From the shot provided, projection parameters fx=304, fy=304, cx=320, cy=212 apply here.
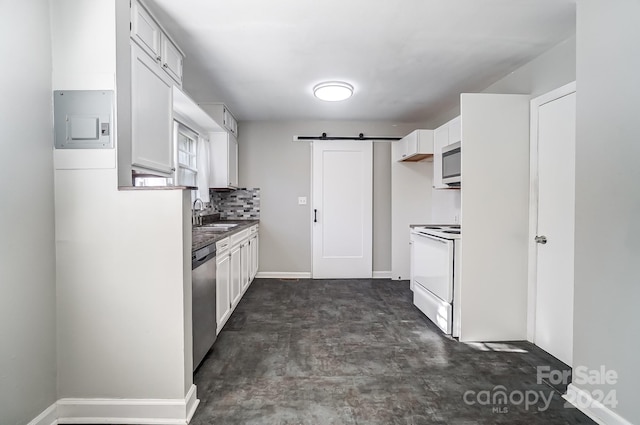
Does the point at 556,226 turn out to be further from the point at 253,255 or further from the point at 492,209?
the point at 253,255

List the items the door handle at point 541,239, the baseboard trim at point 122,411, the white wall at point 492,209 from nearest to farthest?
1. the baseboard trim at point 122,411
2. the door handle at point 541,239
3. the white wall at point 492,209

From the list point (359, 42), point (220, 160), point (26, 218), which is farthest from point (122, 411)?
point (220, 160)

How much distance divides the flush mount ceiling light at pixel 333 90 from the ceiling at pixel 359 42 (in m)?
0.08

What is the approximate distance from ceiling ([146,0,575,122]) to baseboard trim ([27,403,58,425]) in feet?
7.86

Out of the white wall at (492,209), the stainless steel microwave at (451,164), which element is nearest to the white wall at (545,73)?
the white wall at (492,209)

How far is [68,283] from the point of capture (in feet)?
5.35

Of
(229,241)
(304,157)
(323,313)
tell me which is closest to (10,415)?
(229,241)

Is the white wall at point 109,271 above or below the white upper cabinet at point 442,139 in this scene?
below

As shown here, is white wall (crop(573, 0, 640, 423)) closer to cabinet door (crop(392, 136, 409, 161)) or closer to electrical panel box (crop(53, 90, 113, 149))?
cabinet door (crop(392, 136, 409, 161))

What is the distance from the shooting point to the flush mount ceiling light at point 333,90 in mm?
3162

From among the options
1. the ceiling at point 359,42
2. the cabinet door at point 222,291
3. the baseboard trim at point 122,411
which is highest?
the ceiling at point 359,42

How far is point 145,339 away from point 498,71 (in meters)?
3.62

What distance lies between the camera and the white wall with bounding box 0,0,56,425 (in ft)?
4.42

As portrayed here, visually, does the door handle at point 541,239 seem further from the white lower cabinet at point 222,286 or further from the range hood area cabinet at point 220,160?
the range hood area cabinet at point 220,160
